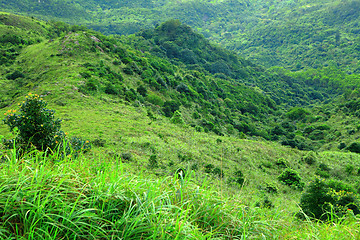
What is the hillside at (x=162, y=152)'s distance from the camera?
2465 millimetres

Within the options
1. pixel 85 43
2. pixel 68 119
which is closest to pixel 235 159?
pixel 68 119

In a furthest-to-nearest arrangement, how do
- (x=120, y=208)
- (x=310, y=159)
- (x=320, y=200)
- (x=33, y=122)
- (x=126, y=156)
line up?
(x=310, y=159) < (x=126, y=156) < (x=320, y=200) < (x=33, y=122) < (x=120, y=208)

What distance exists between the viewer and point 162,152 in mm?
18250

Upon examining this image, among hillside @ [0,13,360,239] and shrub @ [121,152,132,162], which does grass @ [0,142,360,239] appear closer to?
hillside @ [0,13,360,239]

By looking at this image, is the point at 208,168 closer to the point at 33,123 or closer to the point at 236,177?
the point at 236,177

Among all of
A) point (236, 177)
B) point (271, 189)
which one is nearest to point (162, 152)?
point (236, 177)

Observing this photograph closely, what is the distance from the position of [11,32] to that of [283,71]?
126828 millimetres

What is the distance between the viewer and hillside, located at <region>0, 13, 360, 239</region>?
2465mm

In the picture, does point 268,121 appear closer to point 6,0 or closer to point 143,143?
point 143,143

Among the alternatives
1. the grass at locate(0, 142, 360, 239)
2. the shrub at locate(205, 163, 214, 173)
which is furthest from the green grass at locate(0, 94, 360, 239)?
the shrub at locate(205, 163, 214, 173)

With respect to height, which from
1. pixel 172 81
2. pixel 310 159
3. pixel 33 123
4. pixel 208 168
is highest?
pixel 33 123

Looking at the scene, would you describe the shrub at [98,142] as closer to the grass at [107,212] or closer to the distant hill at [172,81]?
the distant hill at [172,81]

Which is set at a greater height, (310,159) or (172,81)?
(172,81)

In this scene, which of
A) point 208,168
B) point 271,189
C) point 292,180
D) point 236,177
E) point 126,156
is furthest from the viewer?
point 292,180
